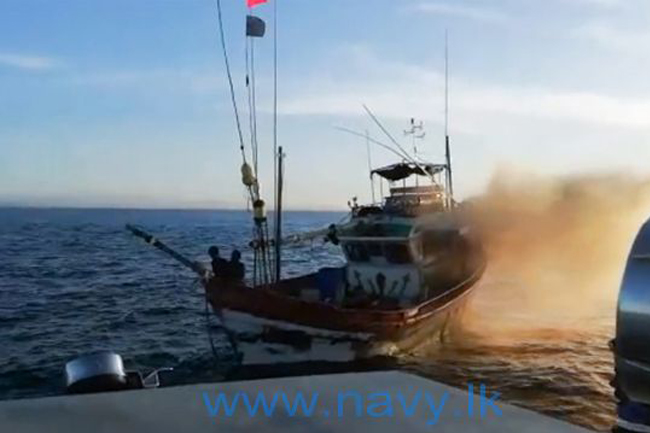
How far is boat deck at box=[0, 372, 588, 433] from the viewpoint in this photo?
10.8 feet

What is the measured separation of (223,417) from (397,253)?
70.5 ft

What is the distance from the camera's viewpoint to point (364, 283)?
2567 cm

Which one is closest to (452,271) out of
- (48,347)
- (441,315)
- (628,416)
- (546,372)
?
(441,315)

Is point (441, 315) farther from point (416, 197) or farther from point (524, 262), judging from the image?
point (524, 262)

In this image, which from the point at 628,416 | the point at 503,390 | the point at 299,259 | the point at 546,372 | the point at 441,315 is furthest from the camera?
the point at 299,259

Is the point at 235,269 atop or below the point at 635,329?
below

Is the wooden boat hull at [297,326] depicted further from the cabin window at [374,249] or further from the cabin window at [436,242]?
the cabin window at [436,242]

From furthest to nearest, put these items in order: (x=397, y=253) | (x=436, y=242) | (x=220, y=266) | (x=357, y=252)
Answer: (x=436, y=242)
(x=357, y=252)
(x=397, y=253)
(x=220, y=266)

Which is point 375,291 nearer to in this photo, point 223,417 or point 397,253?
point 397,253

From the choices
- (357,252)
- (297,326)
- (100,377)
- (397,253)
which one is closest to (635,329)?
(100,377)

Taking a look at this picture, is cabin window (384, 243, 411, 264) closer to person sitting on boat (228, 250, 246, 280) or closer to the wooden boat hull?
the wooden boat hull

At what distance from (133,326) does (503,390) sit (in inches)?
641

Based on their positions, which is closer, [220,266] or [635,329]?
[635,329]

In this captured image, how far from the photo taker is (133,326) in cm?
2933
